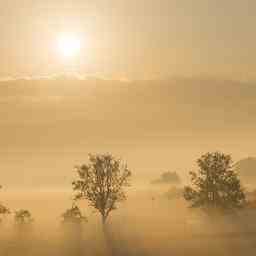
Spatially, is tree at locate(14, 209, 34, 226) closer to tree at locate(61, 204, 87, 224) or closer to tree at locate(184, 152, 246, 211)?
tree at locate(61, 204, 87, 224)

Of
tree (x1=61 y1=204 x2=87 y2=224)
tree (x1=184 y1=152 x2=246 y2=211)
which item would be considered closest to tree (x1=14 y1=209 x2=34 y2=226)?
tree (x1=61 y1=204 x2=87 y2=224)

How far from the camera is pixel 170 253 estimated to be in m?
84.0

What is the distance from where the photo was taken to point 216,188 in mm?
124688

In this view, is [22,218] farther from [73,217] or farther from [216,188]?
[216,188]

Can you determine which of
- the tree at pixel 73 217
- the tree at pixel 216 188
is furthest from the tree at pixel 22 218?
the tree at pixel 216 188

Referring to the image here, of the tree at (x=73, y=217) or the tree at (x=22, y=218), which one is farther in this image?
the tree at (x=73, y=217)

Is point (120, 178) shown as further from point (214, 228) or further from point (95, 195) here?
point (214, 228)

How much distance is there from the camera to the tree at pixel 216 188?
12269cm

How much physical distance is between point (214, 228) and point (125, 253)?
24654 millimetres

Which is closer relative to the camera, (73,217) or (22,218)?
(22,218)

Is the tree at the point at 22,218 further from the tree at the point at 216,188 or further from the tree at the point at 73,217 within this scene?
the tree at the point at 216,188

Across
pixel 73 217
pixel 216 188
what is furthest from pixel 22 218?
pixel 216 188

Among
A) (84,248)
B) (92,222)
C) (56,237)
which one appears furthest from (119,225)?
(84,248)

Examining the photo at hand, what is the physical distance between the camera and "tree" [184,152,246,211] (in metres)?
123
